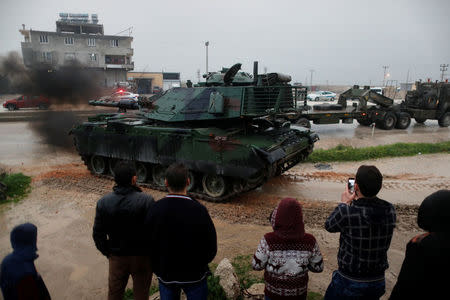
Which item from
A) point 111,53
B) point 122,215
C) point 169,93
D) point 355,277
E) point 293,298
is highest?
point 111,53

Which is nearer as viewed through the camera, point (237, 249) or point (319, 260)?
point (319, 260)

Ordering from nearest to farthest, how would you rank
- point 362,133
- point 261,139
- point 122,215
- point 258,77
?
1. point 122,215
2. point 261,139
3. point 258,77
4. point 362,133

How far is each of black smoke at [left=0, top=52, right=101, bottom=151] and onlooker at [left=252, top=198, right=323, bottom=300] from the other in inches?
600

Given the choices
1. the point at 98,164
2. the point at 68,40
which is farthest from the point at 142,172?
the point at 68,40

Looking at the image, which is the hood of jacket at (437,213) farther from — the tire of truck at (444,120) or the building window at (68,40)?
the building window at (68,40)

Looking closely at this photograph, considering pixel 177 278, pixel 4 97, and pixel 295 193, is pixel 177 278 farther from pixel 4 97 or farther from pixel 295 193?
pixel 4 97

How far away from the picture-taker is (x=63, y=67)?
18.6 meters

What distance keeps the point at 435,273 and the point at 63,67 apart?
1999 cm

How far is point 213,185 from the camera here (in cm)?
831

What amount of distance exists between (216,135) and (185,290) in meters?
5.14

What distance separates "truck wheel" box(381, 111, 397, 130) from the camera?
752 inches

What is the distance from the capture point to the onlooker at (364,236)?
269 cm

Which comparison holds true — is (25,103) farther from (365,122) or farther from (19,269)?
(19,269)

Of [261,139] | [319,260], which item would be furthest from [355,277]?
[261,139]
